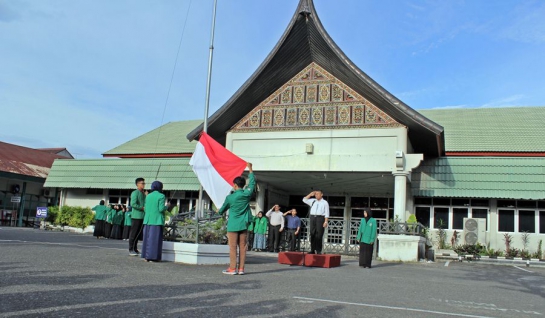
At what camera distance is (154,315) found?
4.57m

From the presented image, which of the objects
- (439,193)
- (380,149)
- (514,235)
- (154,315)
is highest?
(380,149)

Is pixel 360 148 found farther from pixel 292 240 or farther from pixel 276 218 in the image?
pixel 292 240

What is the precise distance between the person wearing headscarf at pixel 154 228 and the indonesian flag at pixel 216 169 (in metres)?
1.39

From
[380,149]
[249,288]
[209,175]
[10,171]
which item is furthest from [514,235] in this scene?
[10,171]

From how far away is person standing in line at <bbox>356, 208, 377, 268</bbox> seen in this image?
1252 centimetres

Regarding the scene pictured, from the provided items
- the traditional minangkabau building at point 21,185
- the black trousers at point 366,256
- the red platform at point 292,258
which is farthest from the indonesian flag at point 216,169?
the traditional minangkabau building at point 21,185

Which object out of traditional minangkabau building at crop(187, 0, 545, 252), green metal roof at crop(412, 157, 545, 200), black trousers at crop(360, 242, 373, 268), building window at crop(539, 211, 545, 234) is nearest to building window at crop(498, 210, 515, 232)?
traditional minangkabau building at crop(187, 0, 545, 252)

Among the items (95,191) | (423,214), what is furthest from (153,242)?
(95,191)

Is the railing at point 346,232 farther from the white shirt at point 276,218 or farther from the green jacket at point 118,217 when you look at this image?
the green jacket at point 118,217

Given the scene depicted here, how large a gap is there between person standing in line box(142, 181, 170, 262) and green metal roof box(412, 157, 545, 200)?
13211mm

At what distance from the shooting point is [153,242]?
947 centimetres

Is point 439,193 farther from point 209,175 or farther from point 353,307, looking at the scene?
point 353,307

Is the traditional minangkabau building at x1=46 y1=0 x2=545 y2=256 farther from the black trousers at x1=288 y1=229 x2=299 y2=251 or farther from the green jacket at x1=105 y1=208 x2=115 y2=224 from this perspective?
the green jacket at x1=105 y1=208 x2=115 y2=224

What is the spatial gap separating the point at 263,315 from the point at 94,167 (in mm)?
24614
